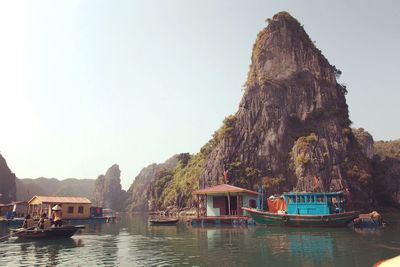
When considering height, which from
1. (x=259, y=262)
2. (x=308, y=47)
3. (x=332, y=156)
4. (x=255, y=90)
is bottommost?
(x=259, y=262)

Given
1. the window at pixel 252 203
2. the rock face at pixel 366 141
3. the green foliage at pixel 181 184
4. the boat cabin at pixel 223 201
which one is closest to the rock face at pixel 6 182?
the green foliage at pixel 181 184

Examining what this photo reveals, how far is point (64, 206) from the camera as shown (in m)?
57.9

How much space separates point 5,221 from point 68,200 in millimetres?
10159

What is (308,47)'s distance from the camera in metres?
84.5

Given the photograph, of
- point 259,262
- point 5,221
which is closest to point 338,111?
point 259,262

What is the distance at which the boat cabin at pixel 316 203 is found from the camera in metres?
39.8

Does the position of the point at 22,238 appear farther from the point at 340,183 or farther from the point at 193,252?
the point at 340,183

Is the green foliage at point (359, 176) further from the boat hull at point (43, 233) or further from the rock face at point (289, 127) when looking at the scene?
the boat hull at point (43, 233)

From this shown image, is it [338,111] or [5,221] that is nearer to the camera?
[5,221]

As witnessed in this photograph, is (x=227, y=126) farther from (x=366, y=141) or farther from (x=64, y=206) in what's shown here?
(x=366, y=141)

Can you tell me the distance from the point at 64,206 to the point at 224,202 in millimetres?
28556

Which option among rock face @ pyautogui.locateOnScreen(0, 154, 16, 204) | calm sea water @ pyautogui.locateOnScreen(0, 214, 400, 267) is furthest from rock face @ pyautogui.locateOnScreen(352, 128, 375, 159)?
rock face @ pyautogui.locateOnScreen(0, 154, 16, 204)

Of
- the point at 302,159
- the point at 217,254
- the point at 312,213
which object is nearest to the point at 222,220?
the point at 312,213

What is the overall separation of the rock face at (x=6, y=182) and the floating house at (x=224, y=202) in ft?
377
